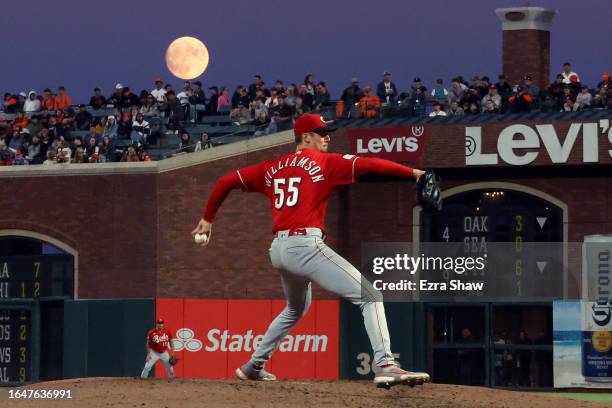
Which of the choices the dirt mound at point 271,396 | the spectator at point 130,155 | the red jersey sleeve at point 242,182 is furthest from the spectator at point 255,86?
the red jersey sleeve at point 242,182

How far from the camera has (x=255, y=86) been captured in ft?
122

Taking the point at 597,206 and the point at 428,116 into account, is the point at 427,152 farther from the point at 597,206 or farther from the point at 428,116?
the point at 597,206

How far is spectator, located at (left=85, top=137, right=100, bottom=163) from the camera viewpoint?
3703 centimetres

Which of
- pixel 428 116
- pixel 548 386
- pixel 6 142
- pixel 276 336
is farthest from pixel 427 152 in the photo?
pixel 276 336

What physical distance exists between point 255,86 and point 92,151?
500 cm

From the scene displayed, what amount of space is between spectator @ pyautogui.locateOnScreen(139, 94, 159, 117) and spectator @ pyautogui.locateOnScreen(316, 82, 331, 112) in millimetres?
5226

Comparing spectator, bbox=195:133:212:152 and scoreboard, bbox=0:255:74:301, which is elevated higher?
spectator, bbox=195:133:212:152

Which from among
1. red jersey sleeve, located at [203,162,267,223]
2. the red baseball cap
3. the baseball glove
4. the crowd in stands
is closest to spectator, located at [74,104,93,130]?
the crowd in stands

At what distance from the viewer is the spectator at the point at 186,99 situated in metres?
37.6

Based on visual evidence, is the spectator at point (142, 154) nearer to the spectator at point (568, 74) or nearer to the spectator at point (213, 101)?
the spectator at point (213, 101)

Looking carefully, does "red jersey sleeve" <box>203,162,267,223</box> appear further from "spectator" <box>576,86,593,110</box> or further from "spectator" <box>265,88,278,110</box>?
A: "spectator" <box>265,88,278,110</box>

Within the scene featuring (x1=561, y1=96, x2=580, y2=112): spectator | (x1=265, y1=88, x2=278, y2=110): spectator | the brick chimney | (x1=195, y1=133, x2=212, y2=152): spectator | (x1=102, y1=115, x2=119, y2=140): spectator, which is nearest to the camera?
(x1=561, y1=96, x2=580, y2=112): spectator

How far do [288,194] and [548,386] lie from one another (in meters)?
21.4

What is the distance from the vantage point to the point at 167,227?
35531 millimetres
